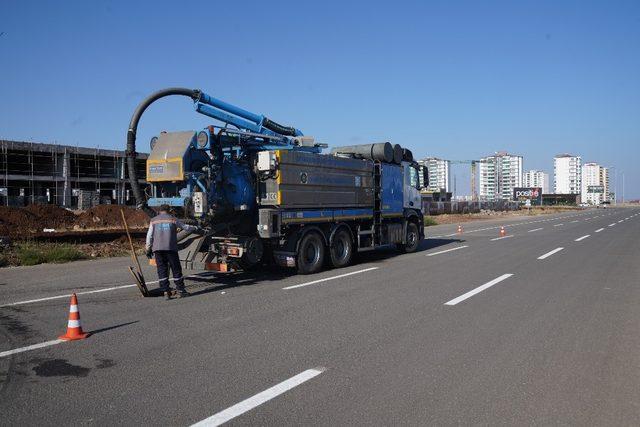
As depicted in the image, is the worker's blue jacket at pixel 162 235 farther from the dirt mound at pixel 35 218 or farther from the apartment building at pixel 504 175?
the apartment building at pixel 504 175

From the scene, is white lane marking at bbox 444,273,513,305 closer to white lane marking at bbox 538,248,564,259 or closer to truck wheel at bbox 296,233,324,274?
truck wheel at bbox 296,233,324,274

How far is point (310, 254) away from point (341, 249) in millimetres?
1321

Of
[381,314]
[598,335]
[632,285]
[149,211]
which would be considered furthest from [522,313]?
[149,211]

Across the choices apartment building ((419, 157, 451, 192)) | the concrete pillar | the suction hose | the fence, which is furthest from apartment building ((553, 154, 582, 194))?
the suction hose

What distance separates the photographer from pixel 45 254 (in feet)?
48.5

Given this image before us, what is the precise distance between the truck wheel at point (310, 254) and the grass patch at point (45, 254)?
7.63 m

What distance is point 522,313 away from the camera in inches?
306

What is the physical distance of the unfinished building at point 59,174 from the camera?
47.8 metres

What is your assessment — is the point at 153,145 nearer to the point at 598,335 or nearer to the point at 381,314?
the point at 381,314

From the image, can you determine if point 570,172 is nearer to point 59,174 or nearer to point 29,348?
point 59,174

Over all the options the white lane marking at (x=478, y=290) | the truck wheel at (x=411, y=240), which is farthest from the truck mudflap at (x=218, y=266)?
the truck wheel at (x=411, y=240)

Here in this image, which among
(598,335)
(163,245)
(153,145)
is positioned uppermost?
(153,145)

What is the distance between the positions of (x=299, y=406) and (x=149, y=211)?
7.78 metres

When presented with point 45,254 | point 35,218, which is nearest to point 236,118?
point 45,254
